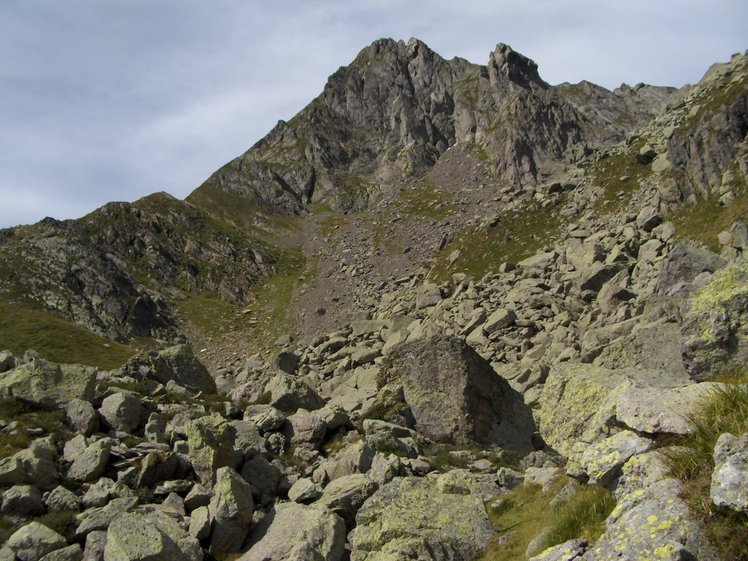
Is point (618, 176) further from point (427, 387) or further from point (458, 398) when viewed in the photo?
point (458, 398)

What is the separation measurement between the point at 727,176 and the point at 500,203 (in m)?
54.5

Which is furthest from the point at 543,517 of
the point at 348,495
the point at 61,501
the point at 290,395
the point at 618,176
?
the point at 618,176

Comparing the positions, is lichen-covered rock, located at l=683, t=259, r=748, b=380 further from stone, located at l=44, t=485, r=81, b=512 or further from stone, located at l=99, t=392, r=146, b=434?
stone, located at l=99, t=392, r=146, b=434

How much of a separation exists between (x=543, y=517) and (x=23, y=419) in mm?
15534

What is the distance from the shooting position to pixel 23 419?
17.2 m

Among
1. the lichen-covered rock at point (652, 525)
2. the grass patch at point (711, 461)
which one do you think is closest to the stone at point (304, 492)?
the lichen-covered rock at point (652, 525)

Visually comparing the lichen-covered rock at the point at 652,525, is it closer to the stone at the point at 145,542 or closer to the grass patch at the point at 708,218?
the stone at the point at 145,542

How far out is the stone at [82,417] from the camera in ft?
57.2

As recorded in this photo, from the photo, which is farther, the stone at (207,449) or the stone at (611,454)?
the stone at (207,449)

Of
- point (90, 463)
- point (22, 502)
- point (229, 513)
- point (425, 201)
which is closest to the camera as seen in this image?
point (22, 502)

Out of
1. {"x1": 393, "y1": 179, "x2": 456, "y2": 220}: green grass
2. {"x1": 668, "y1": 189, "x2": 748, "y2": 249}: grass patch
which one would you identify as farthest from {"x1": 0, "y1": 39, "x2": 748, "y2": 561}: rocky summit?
{"x1": 393, "y1": 179, "x2": 456, "y2": 220}: green grass

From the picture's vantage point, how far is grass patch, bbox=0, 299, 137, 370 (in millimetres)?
47438

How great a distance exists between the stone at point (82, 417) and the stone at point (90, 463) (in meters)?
1.72

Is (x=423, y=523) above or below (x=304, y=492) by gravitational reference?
below
